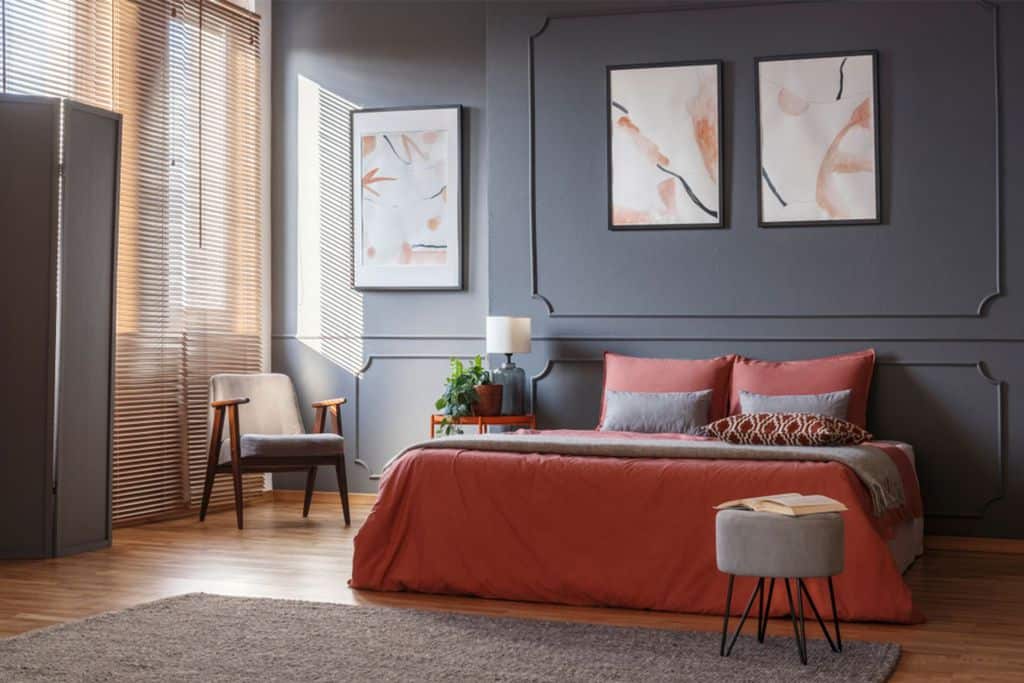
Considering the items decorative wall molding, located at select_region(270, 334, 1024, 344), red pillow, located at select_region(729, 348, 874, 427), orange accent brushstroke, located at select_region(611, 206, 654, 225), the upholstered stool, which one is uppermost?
orange accent brushstroke, located at select_region(611, 206, 654, 225)

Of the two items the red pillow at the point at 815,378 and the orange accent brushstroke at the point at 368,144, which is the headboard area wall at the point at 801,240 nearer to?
the red pillow at the point at 815,378

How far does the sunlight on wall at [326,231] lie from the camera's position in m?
7.41

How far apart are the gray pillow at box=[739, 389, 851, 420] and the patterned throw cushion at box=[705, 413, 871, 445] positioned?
0.57 m

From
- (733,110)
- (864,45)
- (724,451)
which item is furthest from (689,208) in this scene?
(724,451)

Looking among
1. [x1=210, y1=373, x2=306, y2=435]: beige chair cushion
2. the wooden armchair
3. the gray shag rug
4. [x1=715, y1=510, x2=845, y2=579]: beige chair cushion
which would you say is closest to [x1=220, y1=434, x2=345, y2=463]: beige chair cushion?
the wooden armchair

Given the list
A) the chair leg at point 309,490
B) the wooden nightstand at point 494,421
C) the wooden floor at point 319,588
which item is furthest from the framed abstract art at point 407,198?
the wooden floor at point 319,588

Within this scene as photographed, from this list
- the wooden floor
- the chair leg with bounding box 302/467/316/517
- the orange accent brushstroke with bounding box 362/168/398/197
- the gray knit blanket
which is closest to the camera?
the wooden floor

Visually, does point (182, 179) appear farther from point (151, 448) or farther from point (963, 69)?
point (963, 69)

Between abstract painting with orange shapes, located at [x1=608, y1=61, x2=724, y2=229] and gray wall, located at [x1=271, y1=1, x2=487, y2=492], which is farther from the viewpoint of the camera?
gray wall, located at [x1=271, y1=1, x2=487, y2=492]

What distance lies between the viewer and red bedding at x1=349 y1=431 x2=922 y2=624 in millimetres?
4203

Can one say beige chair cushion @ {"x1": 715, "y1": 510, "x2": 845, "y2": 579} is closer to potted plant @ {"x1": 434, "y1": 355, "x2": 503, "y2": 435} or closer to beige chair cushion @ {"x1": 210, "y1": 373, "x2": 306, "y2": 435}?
potted plant @ {"x1": 434, "y1": 355, "x2": 503, "y2": 435}

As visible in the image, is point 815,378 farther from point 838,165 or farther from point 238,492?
point 238,492

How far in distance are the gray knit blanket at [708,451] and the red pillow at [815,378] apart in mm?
933

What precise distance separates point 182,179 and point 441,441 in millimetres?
2820
